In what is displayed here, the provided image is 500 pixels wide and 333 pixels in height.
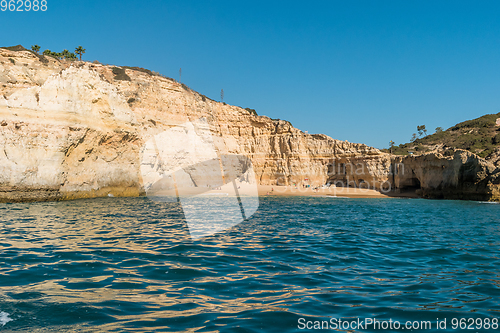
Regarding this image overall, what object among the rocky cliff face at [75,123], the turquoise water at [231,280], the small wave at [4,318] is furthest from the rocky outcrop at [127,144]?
the small wave at [4,318]

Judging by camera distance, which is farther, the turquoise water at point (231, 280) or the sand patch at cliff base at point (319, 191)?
the sand patch at cliff base at point (319, 191)

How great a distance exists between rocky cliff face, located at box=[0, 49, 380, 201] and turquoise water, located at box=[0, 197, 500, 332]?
16.3 metres

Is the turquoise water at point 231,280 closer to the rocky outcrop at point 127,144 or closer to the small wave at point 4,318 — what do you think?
the small wave at point 4,318

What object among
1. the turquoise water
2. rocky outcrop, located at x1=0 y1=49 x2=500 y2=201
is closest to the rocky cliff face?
rocky outcrop, located at x1=0 y1=49 x2=500 y2=201

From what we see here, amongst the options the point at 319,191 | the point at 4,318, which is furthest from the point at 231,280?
the point at 319,191

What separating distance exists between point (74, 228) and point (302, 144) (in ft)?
145

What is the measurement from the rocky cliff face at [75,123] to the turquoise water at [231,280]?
53.4ft

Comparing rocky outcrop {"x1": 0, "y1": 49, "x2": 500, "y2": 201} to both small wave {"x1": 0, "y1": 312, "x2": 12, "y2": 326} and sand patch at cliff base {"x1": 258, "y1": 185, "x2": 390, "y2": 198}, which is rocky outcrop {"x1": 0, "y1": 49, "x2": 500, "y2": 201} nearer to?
sand patch at cliff base {"x1": 258, "y1": 185, "x2": 390, "y2": 198}

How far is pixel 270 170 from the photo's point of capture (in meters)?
53.6

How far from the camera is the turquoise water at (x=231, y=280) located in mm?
3869

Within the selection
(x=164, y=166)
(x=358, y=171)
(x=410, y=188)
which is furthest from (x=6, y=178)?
(x=410, y=188)

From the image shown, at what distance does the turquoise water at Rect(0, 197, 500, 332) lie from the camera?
152 inches

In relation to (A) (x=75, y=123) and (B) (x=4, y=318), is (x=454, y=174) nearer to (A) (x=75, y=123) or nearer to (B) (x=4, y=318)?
(A) (x=75, y=123)

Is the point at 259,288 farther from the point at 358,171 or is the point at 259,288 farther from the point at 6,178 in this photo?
the point at 358,171
